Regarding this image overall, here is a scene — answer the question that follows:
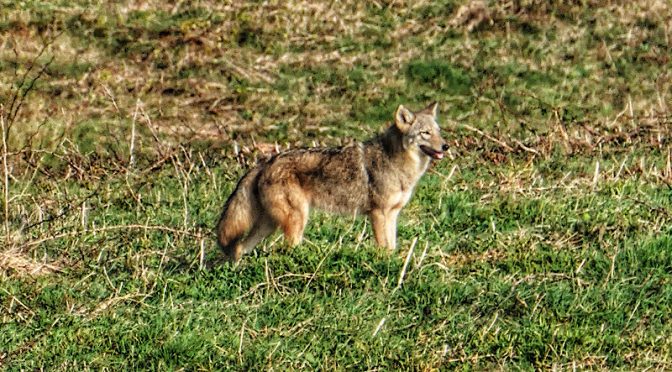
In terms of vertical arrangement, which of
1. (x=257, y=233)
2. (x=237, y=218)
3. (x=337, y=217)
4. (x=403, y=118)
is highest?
(x=403, y=118)

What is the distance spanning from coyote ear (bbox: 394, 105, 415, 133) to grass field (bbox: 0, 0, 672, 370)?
651 millimetres

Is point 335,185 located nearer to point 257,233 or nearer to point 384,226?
point 384,226

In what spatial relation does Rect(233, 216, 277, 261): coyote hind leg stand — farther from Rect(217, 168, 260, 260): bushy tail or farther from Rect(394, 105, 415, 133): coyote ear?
Rect(394, 105, 415, 133): coyote ear

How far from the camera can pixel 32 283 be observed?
29.7ft

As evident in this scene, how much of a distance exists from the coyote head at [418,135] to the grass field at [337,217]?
0.42 metres

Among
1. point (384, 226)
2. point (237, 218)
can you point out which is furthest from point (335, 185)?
point (237, 218)

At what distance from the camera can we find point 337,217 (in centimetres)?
1096

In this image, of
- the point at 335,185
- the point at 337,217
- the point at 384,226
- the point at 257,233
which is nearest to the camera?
the point at 257,233

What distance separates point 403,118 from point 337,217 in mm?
945

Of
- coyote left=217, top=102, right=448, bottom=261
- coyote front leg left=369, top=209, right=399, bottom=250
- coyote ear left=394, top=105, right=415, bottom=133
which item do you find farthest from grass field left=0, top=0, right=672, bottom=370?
coyote ear left=394, top=105, right=415, bottom=133

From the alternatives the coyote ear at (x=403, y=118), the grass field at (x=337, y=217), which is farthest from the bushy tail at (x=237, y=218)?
the coyote ear at (x=403, y=118)

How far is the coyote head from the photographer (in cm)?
1087

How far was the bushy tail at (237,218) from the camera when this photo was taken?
9820mm

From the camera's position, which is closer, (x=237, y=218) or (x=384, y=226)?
(x=237, y=218)
